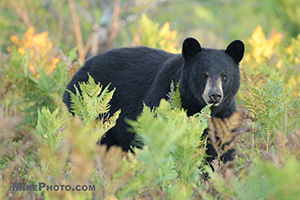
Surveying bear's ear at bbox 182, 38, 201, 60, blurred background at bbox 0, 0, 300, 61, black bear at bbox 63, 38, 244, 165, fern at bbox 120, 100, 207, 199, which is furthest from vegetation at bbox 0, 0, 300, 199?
blurred background at bbox 0, 0, 300, 61

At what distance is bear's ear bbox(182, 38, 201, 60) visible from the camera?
3931mm

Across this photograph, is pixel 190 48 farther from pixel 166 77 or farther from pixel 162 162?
pixel 162 162

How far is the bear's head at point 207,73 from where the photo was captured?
149 inches

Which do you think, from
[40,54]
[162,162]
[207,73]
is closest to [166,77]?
[207,73]

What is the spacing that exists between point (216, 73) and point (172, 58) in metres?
0.87

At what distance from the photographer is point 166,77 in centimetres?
423

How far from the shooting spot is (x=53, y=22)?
45.7 ft

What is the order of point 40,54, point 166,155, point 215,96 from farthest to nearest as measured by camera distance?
point 40,54 → point 215,96 → point 166,155

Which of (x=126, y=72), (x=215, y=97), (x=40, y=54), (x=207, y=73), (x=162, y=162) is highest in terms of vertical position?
(x=40, y=54)

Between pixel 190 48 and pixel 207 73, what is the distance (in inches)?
14.6

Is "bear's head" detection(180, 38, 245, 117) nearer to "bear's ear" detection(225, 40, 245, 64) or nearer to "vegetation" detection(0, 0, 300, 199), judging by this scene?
"bear's ear" detection(225, 40, 245, 64)

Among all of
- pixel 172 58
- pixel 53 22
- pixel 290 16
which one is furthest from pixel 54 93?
pixel 53 22

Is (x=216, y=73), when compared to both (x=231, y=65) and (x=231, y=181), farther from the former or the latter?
(x=231, y=181)

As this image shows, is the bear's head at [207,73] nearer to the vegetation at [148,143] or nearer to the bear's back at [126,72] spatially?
the vegetation at [148,143]
